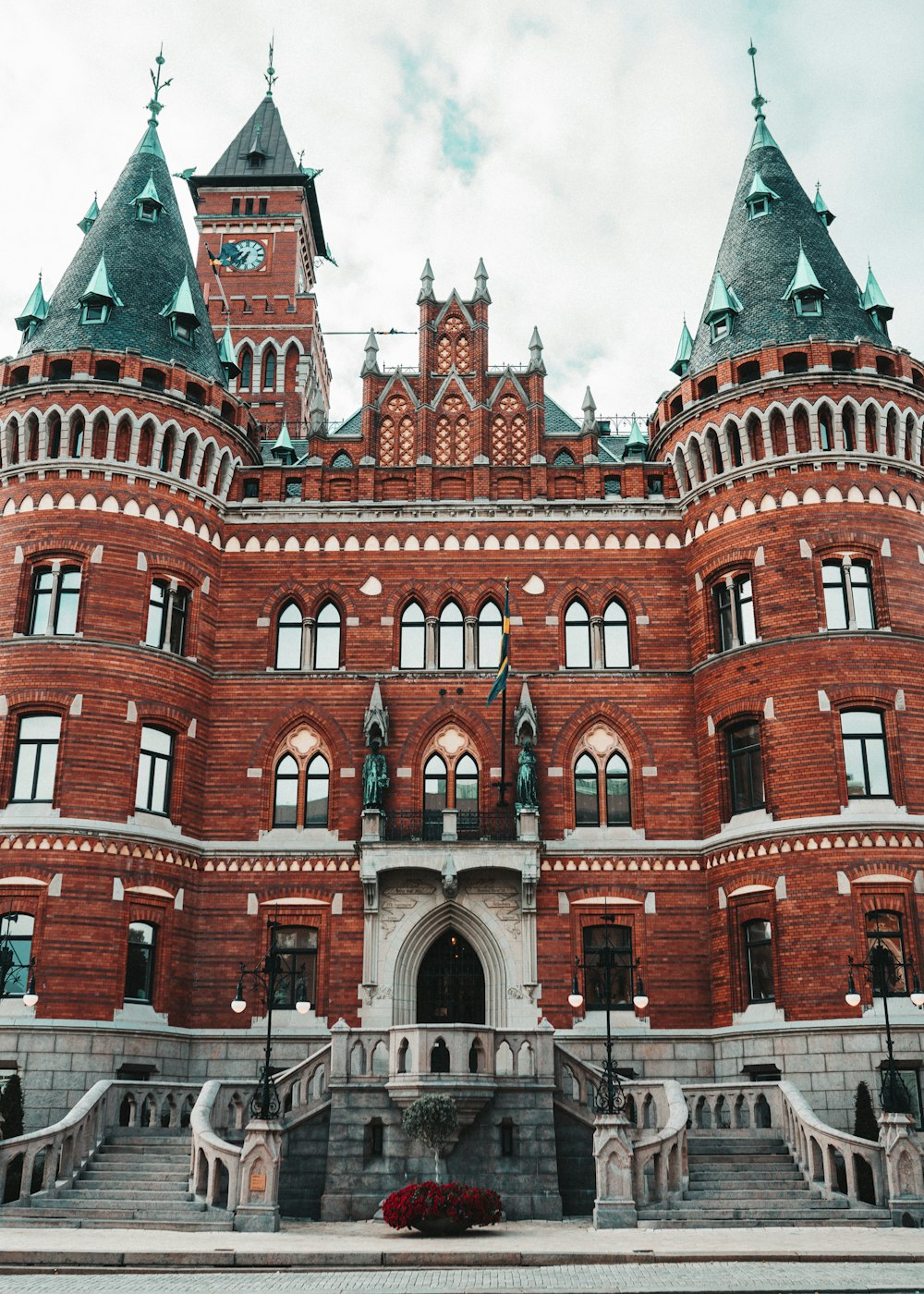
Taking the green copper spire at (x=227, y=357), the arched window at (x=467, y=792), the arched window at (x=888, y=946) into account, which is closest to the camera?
the arched window at (x=888, y=946)

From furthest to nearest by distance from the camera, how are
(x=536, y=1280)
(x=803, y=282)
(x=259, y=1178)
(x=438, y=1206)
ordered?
(x=803, y=282)
(x=259, y=1178)
(x=438, y=1206)
(x=536, y=1280)

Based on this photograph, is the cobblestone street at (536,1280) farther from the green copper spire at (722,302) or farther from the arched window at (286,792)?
the green copper spire at (722,302)

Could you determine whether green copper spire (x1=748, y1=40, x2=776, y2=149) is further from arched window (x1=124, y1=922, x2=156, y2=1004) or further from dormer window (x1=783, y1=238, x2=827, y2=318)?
arched window (x1=124, y1=922, x2=156, y2=1004)

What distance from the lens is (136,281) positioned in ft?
110

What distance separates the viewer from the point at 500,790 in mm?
30141

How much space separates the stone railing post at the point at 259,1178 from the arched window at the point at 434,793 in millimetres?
9871

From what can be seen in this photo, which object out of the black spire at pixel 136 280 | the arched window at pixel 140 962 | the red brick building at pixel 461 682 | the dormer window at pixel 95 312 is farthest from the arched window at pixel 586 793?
the dormer window at pixel 95 312

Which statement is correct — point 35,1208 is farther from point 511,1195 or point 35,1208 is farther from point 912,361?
point 912,361

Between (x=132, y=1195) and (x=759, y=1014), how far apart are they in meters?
13.3

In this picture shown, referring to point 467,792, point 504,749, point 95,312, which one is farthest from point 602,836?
point 95,312

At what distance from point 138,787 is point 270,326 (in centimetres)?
2413

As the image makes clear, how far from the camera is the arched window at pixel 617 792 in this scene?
30.6 meters

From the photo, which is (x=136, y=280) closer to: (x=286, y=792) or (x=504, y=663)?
(x=286, y=792)

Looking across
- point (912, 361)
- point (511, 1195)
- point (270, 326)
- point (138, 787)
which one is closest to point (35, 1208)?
point (511, 1195)
